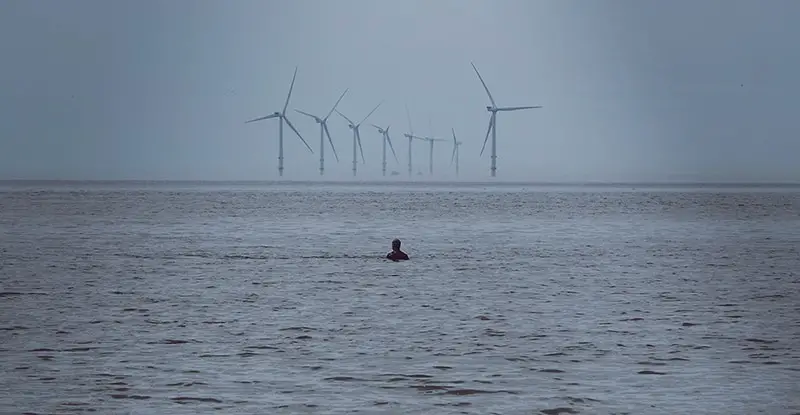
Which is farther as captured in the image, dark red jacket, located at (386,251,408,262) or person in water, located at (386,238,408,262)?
dark red jacket, located at (386,251,408,262)

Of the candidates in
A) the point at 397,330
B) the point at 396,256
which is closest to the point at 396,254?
the point at 396,256

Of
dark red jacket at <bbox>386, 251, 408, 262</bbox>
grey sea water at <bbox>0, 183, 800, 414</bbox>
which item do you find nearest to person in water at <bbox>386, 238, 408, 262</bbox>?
dark red jacket at <bbox>386, 251, 408, 262</bbox>

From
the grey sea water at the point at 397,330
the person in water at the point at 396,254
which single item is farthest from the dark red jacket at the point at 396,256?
the grey sea water at the point at 397,330

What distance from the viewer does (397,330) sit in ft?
103

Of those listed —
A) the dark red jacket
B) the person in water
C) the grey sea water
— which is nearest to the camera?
the grey sea water

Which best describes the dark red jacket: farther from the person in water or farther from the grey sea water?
the grey sea water

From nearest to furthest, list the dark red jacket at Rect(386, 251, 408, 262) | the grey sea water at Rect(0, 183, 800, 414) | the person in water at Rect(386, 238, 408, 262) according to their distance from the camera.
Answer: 1. the grey sea water at Rect(0, 183, 800, 414)
2. the person in water at Rect(386, 238, 408, 262)
3. the dark red jacket at Rect(386, 251, 408, 262)

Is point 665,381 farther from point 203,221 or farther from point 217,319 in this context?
point 203,221

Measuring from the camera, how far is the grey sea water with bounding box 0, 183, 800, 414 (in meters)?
22.5

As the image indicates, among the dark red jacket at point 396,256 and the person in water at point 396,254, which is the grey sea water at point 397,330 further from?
the dark red jacket at point 396,256

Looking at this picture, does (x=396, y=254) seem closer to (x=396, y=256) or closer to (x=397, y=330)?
(x=396, y=256)

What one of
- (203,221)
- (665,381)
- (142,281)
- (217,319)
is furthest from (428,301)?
(203,221)

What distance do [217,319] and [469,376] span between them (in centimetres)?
1079

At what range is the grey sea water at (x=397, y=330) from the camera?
22516 mm
